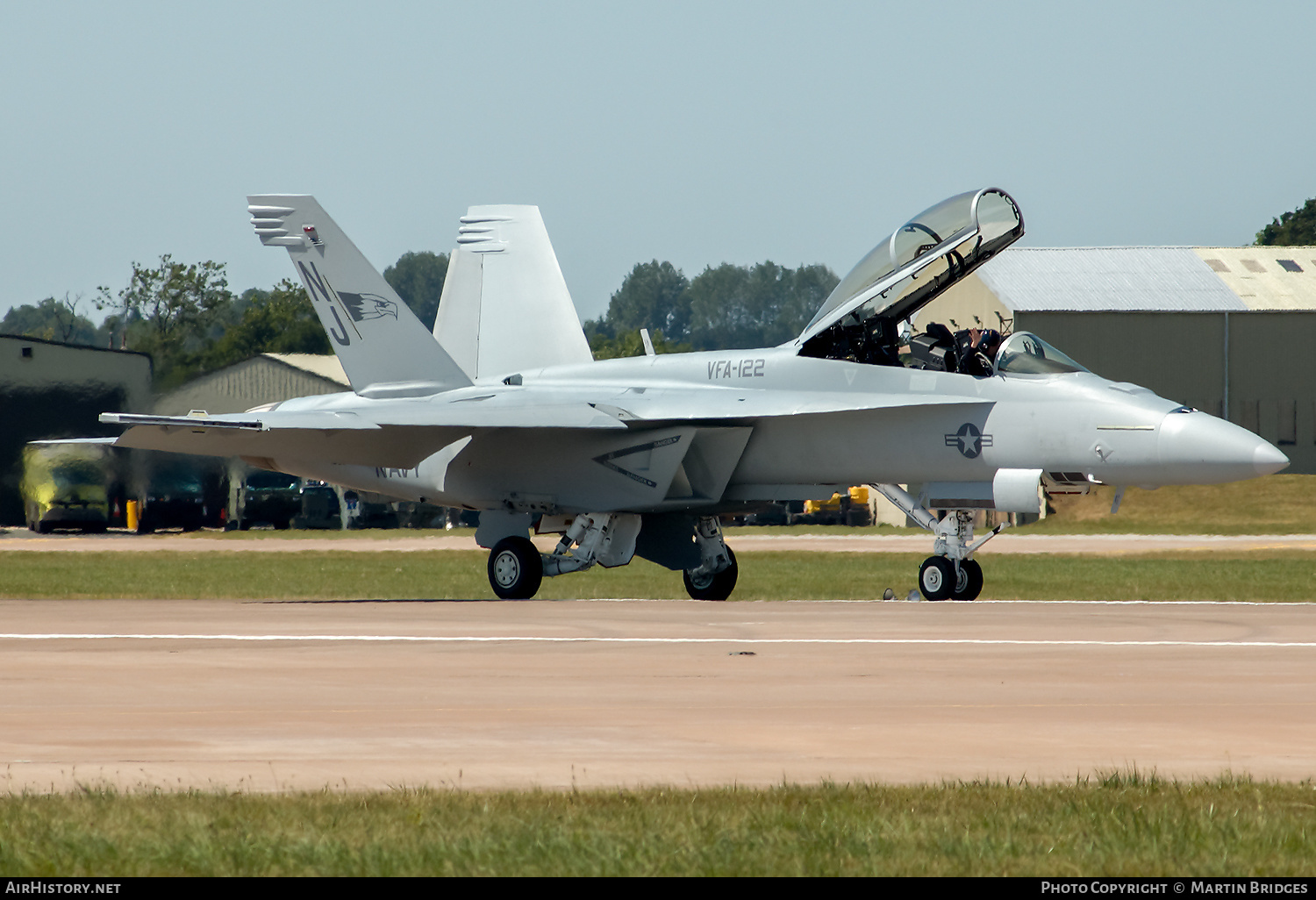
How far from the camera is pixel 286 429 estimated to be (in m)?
18.3

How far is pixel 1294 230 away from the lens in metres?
90.4

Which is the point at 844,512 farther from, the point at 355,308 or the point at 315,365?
the point at 355,308

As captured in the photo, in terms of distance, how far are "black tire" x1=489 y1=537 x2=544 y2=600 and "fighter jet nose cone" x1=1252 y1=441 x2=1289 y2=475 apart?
7.59 meters

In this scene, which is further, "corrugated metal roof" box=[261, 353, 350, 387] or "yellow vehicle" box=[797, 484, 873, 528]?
"corrugated metal roof" box=[261, 353, 350, 387]

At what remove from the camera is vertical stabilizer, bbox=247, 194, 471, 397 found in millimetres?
20484

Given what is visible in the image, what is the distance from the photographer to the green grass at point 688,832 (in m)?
5.66

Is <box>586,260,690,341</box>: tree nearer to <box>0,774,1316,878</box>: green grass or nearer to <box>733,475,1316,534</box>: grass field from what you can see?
<box>733,475,1316,534</box>: grass field

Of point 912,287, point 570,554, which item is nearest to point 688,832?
point 912,287

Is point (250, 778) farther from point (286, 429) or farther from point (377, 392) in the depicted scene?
→ point (377, 392)

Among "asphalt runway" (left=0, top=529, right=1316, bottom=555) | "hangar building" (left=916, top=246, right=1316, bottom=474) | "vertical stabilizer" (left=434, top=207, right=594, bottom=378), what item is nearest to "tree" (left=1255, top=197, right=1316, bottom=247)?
"hangar building" (left=916, top=246, right=1316, bottom=474)

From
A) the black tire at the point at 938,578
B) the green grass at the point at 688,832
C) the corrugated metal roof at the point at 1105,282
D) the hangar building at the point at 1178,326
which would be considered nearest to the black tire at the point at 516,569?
the black tire at the point at 938,578

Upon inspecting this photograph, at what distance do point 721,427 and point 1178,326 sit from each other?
139 ft

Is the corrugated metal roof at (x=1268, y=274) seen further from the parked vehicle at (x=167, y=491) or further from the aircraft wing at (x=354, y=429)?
the aircraft wing at (x=354, y=429)

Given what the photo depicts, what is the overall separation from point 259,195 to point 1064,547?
23.0 metres
